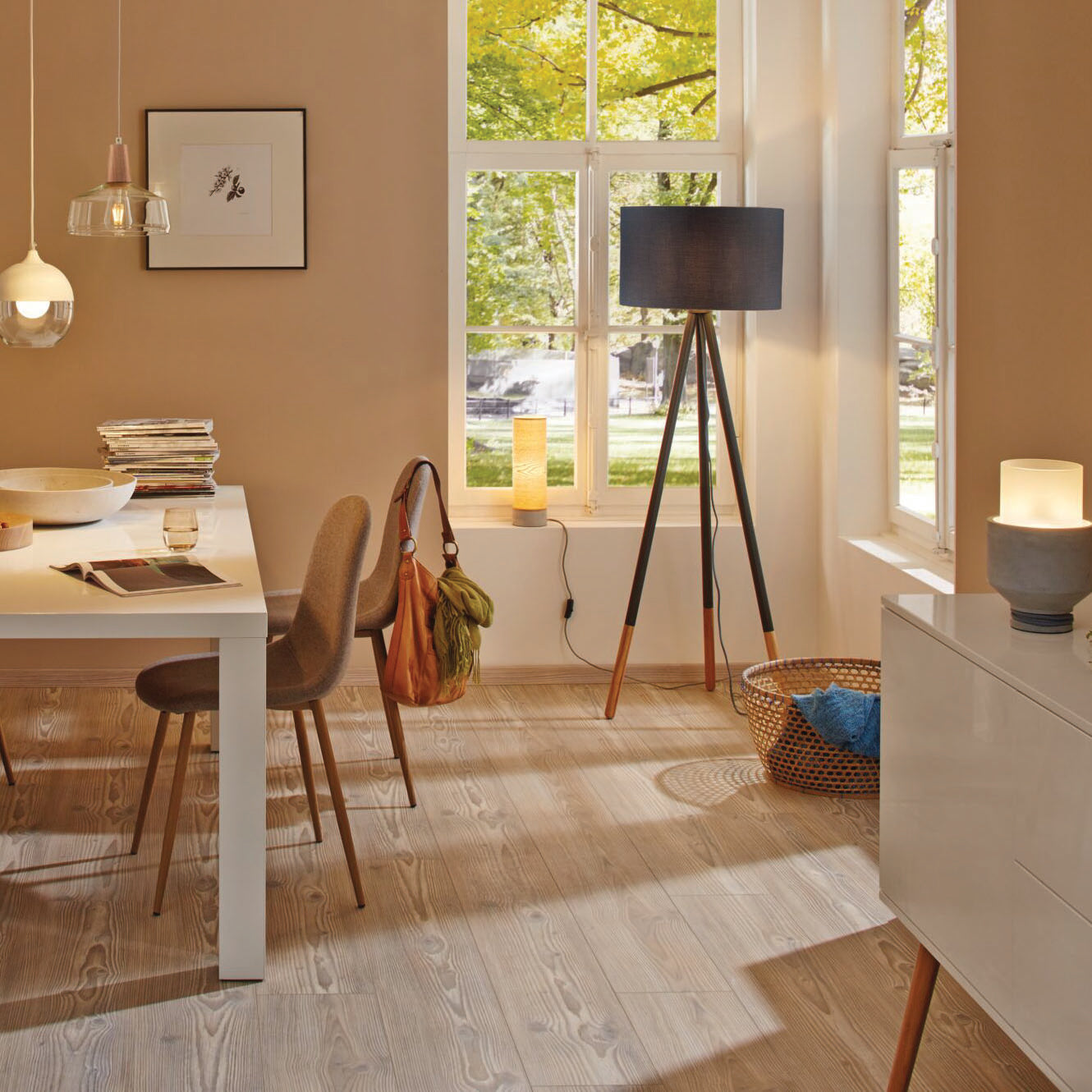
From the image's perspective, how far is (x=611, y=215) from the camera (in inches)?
203

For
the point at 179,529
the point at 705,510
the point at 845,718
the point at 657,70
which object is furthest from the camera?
A: the point at 657,70

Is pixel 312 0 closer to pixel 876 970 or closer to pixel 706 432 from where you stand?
pixel 706 432

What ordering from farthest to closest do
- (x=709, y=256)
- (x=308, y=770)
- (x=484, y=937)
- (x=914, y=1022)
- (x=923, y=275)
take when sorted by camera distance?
1. (x=923, y=275)
2. (x=709, y=256)
3. (x=308, y=770)
4. (x=484, y=937)
5. (x=914, y=1022)

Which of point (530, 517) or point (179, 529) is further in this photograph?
point (530, 517)

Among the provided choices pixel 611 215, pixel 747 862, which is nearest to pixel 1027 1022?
pixel 747 862

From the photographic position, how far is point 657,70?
515 cm

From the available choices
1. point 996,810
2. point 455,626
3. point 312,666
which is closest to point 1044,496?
point 996,810

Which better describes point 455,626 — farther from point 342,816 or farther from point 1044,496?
point 1044,496

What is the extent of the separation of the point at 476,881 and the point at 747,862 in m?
0.65

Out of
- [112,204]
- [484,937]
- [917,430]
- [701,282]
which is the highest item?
[112,204]

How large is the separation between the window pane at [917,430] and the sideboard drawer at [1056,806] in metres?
2.54

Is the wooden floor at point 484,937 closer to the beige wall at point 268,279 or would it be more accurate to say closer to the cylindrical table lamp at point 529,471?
the cylindrical table lamp at point 529,471

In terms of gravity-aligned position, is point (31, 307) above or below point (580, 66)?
below

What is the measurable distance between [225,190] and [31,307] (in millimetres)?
1228
